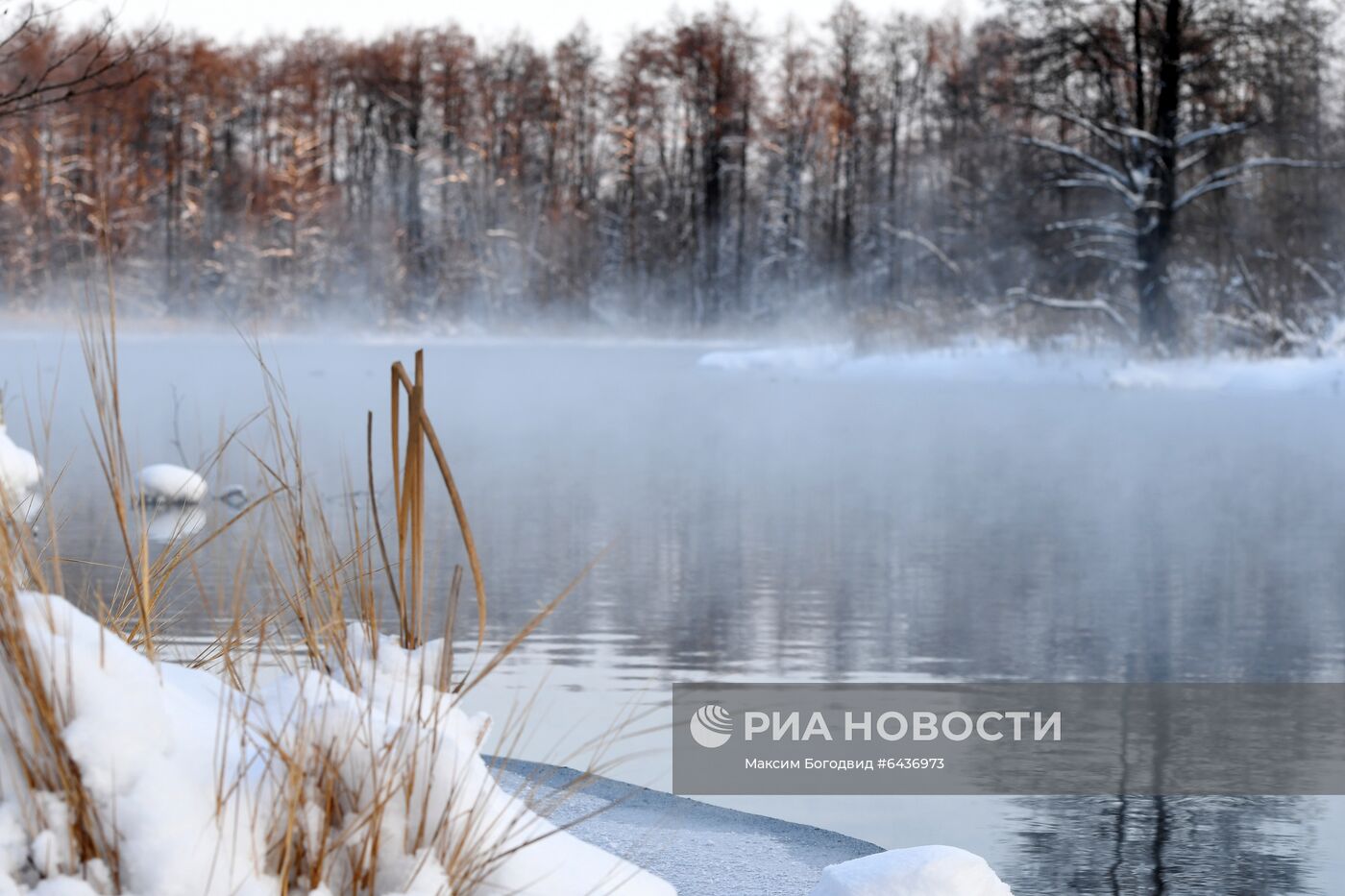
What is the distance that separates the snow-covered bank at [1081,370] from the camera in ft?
61.5

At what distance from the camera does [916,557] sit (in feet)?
26.5

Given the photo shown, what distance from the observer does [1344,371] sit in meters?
17.5

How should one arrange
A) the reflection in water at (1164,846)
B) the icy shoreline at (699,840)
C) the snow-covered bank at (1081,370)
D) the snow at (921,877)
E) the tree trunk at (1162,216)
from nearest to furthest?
the snow at (921,877)
the icy shoreline at (699,840)
the reflection in water at (1164,846)
the snow-covered bank at (1081,370)
the tree trunk at (1162,216)

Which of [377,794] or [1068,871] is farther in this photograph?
[1068,871]

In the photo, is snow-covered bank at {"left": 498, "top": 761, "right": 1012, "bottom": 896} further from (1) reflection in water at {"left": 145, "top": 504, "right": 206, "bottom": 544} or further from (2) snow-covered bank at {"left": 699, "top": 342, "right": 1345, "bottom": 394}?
(2) snow-covered bank at {"left": 699, "top": 342, "right": 1345, "bottom": 394}

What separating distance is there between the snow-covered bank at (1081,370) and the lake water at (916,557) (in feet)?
2.26

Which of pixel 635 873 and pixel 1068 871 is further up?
pixel 635 873

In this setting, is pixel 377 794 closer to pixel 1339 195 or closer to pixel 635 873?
pixel 635 873

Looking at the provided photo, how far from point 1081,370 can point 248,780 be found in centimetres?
2054

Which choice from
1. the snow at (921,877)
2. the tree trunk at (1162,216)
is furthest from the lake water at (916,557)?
the tree trunk at (1162,216)

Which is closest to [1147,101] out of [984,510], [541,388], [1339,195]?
[1339,195]

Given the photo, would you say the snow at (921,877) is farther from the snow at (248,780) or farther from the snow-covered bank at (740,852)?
the snow at (248,780)

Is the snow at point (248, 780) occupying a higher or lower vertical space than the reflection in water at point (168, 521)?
higher

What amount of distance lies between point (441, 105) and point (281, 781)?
41305 millimetres
